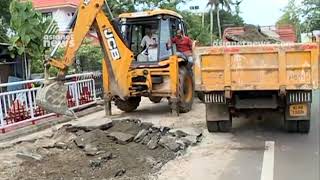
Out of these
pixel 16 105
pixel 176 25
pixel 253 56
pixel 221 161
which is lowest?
pixel 221 161

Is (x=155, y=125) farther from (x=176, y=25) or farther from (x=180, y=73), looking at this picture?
(x=176, y=25)

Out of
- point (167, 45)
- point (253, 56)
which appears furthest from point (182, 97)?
point (253, 56)

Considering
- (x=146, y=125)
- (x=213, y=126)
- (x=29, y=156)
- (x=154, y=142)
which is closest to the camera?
(x=29, y=156)

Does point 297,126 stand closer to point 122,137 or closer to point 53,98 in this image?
point 122,137

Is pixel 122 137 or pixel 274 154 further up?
pixel 122 137

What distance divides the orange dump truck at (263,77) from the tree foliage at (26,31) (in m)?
10.1

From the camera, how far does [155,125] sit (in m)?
10.8

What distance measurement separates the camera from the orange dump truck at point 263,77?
913cm

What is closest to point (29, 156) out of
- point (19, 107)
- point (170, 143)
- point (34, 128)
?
point (170, 143)

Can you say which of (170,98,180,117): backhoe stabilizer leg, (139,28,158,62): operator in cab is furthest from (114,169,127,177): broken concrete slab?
(139,28,158,62): operator in cab

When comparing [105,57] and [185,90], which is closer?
[105,57]

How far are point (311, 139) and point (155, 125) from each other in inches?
129

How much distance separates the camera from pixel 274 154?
825cm

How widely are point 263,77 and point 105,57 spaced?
4279 millimetres
